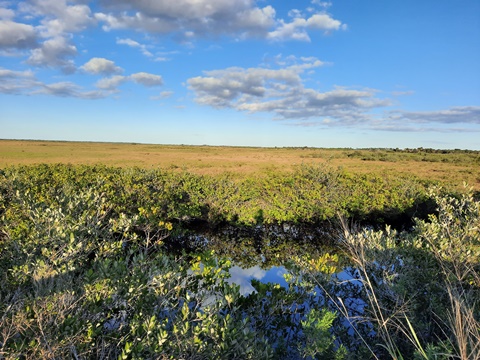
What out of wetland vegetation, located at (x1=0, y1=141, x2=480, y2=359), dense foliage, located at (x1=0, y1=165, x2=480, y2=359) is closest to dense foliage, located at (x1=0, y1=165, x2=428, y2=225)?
wetland vegetation, located at (x1=0, y1=141, x2=480, y2=359)

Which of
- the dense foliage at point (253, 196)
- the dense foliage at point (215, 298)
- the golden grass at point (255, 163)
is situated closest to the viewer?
the dense foliage at point (215, 298)

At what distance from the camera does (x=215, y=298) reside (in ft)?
18.9

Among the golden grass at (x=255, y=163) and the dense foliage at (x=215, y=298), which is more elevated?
the golden grass at (x=255, y=163)

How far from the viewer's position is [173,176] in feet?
69.4

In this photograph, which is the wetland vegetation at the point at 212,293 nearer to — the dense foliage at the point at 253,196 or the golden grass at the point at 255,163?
the dense foliage at the point at 253,196

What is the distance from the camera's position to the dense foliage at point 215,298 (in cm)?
388

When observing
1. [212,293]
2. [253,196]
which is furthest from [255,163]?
[212,293]

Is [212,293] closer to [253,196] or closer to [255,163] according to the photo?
[253,196]

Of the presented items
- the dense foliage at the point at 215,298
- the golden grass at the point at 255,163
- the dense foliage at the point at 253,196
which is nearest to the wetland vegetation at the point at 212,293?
the dense foliage at the point at 215,298

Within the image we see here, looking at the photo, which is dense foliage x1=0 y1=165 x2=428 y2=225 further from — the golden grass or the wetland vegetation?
the golden grass

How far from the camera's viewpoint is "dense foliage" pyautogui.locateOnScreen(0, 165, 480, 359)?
3879mm

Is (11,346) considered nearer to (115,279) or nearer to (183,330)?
(115,279)

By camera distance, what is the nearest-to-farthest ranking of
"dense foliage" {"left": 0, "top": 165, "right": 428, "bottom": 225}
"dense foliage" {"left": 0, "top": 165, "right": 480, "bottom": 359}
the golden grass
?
1. "dense foliage" {"left": 0, "top": 165, "right": 480, "bottom": 359}
2. "dense foliage" {"left": 0, "top": 165, "right": 428, "bottom": 225}
3. the golden grass

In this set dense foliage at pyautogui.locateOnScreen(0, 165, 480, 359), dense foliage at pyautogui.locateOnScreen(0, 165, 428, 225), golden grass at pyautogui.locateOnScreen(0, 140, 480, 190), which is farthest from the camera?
golden grass at pyautogui.locateOnScreen(0, 140, 480, 190)
